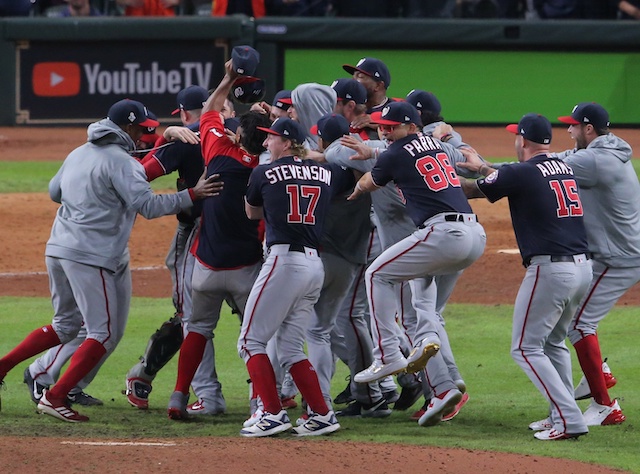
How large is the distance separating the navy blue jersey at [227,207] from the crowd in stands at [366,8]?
11.2 m

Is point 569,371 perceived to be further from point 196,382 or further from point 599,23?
point 599,23

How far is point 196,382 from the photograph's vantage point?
25.8ft

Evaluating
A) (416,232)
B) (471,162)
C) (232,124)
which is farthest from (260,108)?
(416,232)

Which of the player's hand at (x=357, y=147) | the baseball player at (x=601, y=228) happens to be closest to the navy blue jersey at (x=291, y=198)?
the player's hand at (x=357, y=147)

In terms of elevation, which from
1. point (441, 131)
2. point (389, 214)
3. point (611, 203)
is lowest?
point (389, 214)

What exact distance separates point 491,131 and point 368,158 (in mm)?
12008

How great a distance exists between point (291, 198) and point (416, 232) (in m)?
0.75

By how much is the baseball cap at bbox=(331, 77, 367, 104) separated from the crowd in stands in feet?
35.3

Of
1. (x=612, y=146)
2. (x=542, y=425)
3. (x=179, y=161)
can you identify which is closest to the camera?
(x=542, y=425)

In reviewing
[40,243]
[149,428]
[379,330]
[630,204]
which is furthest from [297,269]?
[40,243]

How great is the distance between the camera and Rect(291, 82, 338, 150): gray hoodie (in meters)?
7.85

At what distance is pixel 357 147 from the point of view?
716cm

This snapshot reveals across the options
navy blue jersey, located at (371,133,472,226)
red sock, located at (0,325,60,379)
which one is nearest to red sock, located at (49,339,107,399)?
red sock, located at (0,325,60,379)

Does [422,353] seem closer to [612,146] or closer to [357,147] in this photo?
[357,147]
